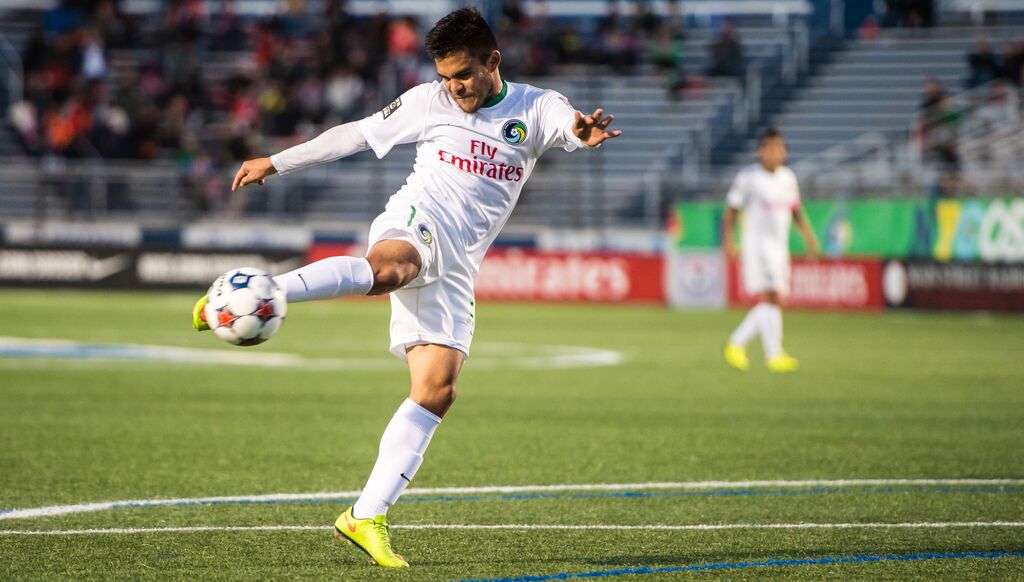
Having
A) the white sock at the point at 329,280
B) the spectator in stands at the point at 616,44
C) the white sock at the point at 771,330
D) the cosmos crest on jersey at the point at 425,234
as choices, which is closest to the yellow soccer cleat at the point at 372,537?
the white sock at the point at 329,280

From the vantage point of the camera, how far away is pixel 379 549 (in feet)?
18.5

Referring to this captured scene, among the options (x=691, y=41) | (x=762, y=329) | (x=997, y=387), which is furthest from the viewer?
(x=691, y=41)

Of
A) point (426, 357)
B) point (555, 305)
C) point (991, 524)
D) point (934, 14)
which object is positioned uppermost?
point (934, 14)

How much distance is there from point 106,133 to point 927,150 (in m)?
16.7

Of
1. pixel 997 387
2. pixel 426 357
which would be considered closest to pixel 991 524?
pixel 426 357

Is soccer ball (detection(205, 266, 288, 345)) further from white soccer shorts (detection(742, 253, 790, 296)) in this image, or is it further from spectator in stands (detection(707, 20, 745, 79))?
spectator in stands (detection(707, 20, 745, 79))

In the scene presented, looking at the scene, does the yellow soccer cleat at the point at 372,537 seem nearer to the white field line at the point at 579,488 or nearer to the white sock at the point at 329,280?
the white sock at the point at 329,280

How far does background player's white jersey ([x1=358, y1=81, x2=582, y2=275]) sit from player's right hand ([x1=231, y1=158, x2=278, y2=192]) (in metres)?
0.42

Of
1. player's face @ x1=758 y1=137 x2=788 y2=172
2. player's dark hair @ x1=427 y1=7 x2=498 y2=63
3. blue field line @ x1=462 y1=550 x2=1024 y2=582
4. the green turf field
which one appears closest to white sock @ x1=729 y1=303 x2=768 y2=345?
the green turf field

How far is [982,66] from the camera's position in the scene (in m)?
28.9

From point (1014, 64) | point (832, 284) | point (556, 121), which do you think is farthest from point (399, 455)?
point (1014, 64)

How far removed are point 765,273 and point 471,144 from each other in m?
10.1

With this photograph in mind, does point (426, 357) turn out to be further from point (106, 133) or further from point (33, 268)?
point (106, 133)

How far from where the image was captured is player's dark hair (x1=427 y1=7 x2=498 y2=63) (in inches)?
235
